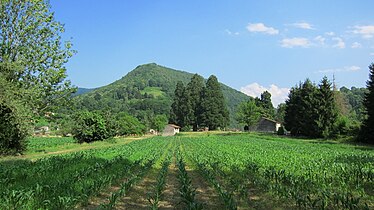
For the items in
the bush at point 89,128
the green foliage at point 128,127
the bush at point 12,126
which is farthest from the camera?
the green foliage at point 128,127

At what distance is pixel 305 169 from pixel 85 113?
41.0 meters

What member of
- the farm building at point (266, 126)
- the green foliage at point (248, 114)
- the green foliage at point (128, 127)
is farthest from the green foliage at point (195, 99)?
the green foliage at point (128, 127)

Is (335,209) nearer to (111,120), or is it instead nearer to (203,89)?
(111,120)

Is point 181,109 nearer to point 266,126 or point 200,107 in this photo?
point 200,107

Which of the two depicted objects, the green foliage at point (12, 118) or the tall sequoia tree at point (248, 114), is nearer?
the green foliage at point (12, 118)

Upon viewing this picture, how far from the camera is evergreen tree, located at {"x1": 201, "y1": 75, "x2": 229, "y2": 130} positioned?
289 feet

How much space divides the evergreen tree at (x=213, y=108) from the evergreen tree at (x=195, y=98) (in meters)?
2.53

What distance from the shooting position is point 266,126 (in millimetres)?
92688

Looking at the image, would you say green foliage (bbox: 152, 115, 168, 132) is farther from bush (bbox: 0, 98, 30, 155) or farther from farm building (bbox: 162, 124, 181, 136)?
bush (bbox: 0, 98, 30, 155)

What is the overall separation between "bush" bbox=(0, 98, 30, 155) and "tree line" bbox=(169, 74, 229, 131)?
63912 millimetres

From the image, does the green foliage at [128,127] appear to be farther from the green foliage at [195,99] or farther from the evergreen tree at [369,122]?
the evergreen tree at [369,122]

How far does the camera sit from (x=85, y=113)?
50.2m

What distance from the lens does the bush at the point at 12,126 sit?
24.4 meters

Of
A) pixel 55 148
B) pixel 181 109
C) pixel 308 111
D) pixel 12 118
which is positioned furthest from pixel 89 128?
pixel 181 109
